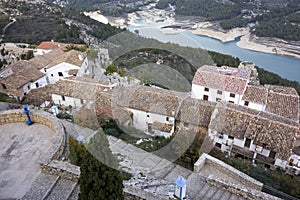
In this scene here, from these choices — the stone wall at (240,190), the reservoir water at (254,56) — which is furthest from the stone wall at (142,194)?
the reservoir water at (254,56)

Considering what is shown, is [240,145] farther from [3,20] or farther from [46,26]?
[3,20]

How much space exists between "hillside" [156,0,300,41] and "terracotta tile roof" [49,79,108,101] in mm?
A: 40491

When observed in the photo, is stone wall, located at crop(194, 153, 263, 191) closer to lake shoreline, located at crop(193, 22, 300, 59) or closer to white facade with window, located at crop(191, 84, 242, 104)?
white facade with window, located at crop(191, 84, 242, 104)

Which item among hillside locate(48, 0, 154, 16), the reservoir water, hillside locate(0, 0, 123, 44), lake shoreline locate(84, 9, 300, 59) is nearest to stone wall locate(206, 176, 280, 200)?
the reservoir water

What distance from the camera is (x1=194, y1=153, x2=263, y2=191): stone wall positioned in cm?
724

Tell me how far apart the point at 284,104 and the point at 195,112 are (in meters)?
6.05

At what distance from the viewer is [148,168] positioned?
25.8 feet

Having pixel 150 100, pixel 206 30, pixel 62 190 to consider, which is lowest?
pixel 206 30

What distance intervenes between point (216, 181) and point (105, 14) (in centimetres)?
6347

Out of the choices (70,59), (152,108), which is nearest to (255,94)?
(152,108)

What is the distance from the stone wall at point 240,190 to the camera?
6.32 m

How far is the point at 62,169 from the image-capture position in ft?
21.2

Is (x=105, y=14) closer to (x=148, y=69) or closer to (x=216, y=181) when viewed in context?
(x=148, y=69)

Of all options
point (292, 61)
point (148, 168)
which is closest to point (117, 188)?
point (148, 168)
